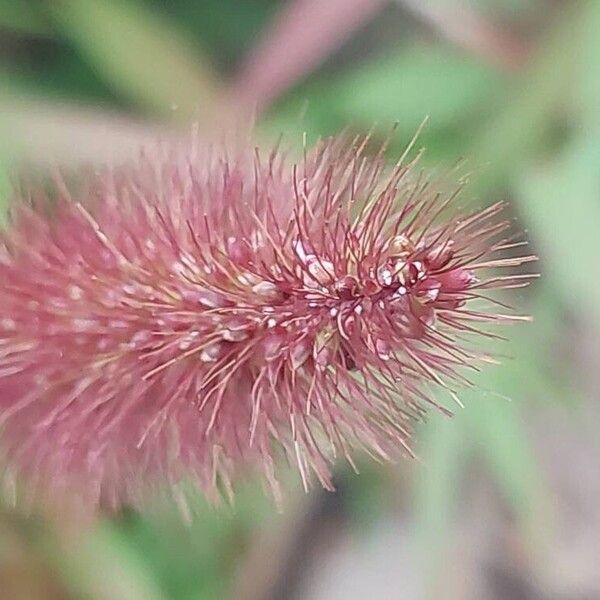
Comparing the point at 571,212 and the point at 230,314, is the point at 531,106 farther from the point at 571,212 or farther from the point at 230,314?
the point at 230,314

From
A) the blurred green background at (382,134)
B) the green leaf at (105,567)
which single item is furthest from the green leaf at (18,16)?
the green leaf at (105,567)

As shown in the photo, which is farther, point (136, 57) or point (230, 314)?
point (136, 57)

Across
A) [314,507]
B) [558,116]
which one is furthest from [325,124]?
[314,507]

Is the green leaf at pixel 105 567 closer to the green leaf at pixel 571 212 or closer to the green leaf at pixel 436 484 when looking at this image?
the green leaf at pixel 436 484

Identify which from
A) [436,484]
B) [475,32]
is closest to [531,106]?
[475,32]

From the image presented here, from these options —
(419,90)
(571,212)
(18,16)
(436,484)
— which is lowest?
(436,484)

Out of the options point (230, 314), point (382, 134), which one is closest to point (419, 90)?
point (382, 134)

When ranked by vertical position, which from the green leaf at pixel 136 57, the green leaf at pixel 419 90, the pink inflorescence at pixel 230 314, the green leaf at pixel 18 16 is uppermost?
the green leaf at pixel 18 16

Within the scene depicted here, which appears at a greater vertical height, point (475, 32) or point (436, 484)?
point (475, 32)
